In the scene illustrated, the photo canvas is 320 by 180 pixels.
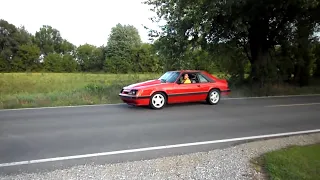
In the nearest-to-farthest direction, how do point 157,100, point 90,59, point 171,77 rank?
point 157,100 → point 171,77 → point 90,59

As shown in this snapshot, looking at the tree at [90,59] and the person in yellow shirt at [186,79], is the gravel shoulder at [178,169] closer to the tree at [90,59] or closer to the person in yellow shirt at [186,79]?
the person in yellow shirt at [186,79]

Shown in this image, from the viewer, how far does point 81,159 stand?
17.6 ft

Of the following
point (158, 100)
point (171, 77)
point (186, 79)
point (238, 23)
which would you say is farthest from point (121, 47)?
point (158, 100)

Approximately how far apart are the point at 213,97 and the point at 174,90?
191cm

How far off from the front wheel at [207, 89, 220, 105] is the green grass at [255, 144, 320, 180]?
6.46 metres

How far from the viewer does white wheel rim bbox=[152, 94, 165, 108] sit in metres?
11.1

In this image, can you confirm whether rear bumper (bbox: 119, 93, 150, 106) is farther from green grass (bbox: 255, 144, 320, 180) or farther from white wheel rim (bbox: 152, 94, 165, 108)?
green grass (bbox: 255, 144, 320, 180)

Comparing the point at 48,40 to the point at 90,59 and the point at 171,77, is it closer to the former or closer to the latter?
the point at 90,59

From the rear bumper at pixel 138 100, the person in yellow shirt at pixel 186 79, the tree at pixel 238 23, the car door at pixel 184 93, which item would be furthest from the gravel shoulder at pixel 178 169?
the tree at pixel 238 23

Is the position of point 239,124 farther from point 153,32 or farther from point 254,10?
point 153,32

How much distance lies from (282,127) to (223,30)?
1065 cm

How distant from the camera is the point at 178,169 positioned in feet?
15.5

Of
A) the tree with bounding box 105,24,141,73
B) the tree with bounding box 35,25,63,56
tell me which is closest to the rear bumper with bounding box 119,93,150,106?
the tree with bounding box 105,24,141,73

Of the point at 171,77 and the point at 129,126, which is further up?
the point at 171,77
